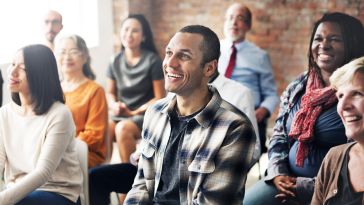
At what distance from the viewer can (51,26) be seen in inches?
145

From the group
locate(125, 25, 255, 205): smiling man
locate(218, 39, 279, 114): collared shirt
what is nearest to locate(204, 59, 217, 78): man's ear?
locate(125, 25, 255, 205): smiling man

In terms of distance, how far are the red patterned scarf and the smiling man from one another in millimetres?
471

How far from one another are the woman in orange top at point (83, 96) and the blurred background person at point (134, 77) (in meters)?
0.55

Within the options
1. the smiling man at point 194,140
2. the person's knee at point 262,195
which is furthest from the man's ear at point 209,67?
the person's knee at point 262,195

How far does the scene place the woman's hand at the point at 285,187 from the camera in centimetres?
235

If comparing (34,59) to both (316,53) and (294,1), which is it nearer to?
(316,53)

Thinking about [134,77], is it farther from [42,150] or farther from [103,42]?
[42,150]

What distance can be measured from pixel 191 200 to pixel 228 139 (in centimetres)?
26

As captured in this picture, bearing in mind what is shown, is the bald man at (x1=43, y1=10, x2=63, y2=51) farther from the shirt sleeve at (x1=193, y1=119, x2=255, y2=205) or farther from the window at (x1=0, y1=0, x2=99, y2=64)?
the shirt sleeve at (x1=193, y1=119, x2=255, y2=205)

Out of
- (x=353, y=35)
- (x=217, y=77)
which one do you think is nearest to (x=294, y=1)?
(x=217, y=77)

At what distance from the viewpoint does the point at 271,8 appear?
16.6 ft

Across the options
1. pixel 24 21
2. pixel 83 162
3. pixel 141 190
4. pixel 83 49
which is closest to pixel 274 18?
pixel 24 21

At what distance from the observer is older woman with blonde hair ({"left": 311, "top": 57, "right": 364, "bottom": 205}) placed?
1788 mm

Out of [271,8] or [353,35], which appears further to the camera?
[271,8]
